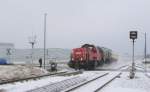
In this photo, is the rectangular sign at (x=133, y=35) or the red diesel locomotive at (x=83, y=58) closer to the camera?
the rectangular sign at (x=133, y=35)

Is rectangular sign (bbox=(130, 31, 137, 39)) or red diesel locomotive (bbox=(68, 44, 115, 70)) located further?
red diesel locomotive (bbox=(68, 44, 115, 70))

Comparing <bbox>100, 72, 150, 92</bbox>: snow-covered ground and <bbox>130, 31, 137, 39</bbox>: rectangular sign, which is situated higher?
<bbox>130, 31, 137, 39</bbox>: rectangular sign

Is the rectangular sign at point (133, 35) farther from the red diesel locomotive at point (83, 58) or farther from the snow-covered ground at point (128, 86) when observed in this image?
the red diesel locomotive at point (83, 58)

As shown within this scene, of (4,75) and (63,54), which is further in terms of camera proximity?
(63,54)

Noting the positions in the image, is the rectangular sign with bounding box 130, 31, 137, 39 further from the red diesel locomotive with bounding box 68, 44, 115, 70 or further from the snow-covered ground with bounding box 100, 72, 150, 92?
the red diesel locomotive with bounding box 68, 44, 115, 70

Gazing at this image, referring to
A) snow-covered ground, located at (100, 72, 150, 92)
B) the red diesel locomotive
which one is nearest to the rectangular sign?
snow-covered ground, located at (100, 72, 150, 92)

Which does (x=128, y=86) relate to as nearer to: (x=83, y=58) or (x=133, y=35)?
(x=133, y=35)

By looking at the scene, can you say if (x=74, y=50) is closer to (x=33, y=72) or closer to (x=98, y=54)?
(x=98, y=54)

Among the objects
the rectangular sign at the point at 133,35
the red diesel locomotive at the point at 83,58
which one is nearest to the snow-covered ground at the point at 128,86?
the rectangular sign at the point at 133,35

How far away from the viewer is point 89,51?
181 ft

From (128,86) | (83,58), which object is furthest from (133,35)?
(83,58)

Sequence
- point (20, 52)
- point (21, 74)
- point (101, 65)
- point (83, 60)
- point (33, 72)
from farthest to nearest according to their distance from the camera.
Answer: point (20, 52)
point (101, 65)
point (83, 60)
point (33, 72)
point (21, 74)

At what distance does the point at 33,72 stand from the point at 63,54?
89.5m

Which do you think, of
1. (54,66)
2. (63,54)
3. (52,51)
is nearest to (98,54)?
(54,66)
